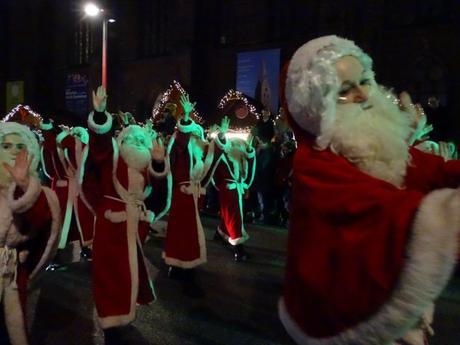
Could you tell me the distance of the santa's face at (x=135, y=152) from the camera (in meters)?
4.47

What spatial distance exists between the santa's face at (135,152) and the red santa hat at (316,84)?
7.92ft

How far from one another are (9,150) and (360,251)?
2.42 metres

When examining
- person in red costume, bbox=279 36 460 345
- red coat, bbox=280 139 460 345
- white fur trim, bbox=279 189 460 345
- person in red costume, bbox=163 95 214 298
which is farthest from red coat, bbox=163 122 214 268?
white fur trim, bbox=279 189 460 345

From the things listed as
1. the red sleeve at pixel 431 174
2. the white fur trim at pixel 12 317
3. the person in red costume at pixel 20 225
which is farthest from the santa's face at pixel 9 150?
the red sleeve at pixel 431 174

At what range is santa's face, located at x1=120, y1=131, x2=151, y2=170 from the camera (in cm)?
447

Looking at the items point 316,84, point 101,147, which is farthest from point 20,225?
point 316,84

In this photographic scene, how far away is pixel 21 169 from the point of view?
10.3ft

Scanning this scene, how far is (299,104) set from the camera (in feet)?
7.00

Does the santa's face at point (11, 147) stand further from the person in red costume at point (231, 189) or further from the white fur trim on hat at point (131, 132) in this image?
the person in red costume at point (231, 189)

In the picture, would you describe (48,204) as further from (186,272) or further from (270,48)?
(270,48)

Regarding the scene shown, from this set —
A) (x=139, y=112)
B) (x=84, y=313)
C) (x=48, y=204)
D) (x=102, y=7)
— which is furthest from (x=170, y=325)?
(x=102, y=7)

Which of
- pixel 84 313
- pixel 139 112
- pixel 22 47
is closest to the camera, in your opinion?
pixel 84 313

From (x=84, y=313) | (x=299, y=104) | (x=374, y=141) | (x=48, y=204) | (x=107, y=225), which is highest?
(x=299, y=104)

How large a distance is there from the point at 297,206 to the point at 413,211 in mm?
477
